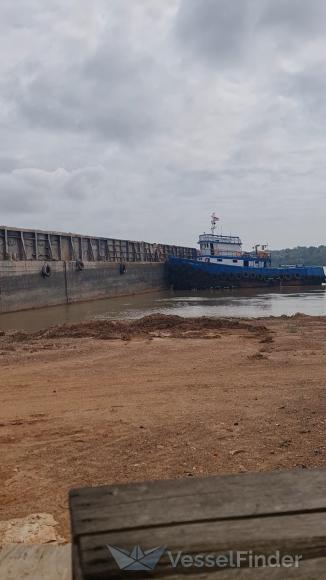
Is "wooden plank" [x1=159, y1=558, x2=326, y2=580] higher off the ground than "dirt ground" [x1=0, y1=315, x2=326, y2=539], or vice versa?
"wooden plank" [x1=159, y1=558, x2=326, y2=580]

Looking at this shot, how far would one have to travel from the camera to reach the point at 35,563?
2.18 meters

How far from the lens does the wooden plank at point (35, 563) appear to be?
2.06 meters

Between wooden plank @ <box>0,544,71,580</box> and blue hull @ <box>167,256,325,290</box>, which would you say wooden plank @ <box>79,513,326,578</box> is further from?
blue hull @ <box>167,256,325,290</box>

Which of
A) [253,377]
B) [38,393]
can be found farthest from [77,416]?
[253,377]

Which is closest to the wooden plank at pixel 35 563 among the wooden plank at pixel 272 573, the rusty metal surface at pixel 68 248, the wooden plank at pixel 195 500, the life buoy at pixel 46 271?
the wooden plank at pixel 195 500

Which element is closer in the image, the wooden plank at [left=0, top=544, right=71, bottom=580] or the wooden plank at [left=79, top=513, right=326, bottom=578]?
the wooden plank at [left=79, top=513, right=326, bottom=578]

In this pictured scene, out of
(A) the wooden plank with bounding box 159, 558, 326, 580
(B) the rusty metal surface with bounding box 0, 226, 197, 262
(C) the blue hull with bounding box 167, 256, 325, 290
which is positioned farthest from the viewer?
(C) the blue hull with bounding box 167, 256, 325, 290

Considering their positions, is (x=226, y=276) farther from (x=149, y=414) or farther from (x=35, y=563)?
(x=35, y=563)

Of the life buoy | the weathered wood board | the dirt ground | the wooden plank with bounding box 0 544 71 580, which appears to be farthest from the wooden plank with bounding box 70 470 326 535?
the life buoy

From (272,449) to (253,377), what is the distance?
350 centimetres

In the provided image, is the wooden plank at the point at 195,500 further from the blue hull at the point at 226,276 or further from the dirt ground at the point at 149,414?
the blue hull at the point at 226,276

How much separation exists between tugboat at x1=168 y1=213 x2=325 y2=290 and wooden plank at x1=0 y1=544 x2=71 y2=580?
46267 millimetres

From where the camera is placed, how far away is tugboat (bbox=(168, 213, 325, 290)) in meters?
48.7

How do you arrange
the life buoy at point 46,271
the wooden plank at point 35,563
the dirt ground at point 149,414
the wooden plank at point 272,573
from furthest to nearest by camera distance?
1. the life buoy at point 46,271
2. the dirt ground at point 149,414
3. the wooden plank at point 35,563
4. the wooden plank at point 272,573
